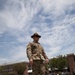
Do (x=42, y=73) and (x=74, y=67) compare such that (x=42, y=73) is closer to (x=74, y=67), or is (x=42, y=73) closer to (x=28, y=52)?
(x=28, y=52)

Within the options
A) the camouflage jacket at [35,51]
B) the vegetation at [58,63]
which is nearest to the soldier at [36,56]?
the camouflage jacket at [35,51]

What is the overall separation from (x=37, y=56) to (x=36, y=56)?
5 centimetres

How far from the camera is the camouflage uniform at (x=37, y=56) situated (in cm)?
669

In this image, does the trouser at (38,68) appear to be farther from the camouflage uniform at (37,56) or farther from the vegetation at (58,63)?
the vegetation at (58,63)

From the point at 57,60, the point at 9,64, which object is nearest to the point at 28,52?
the point at 57,60

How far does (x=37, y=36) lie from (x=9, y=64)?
7588 cm

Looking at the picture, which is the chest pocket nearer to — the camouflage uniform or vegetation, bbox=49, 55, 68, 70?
the camouflage uniform

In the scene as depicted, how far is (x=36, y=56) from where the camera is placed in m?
6.98

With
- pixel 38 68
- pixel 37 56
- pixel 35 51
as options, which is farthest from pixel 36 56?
pixel 38 68

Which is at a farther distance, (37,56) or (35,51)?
(35,51)

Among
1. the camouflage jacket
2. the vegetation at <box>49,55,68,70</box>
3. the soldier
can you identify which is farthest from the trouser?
the vegetation at <box>49,55,68,70</box>

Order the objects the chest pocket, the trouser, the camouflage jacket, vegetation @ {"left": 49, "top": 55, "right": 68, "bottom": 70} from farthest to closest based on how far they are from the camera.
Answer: vegetation @ {"left": 49, "top": 55, "right": 68, "bottom": 70}, the chest pocket, the camouflage jacket, the trouser

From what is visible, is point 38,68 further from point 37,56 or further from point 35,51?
point 35,51

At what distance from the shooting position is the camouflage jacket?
6.89 meters
